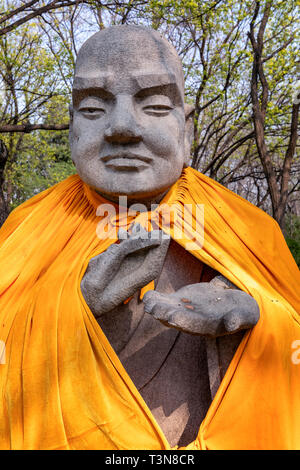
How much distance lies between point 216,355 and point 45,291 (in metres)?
0.81

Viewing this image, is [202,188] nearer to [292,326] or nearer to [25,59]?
[292,326]

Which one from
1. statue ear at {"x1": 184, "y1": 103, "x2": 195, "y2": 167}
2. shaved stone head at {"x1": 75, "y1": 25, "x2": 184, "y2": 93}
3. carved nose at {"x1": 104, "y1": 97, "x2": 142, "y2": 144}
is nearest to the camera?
carved nose at {"x1": 104, "y1": 97, "x2": 142, "y2": 144}

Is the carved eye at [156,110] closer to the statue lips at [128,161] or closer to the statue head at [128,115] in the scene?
the statue head at [128,115]

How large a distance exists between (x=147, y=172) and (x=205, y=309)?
0.74 meters

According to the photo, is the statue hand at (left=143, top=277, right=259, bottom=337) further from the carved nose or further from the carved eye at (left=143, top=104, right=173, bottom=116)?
the carved eye at (left=143, top=104, right=173, bottom=116)

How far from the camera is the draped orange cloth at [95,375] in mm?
1860

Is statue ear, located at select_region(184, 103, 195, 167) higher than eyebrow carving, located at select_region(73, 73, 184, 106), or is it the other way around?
eyebrow carving, located at select_region(73, 73, 184, 106)

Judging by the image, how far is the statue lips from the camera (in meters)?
2.20

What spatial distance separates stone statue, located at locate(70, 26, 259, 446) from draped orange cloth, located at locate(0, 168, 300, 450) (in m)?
0.12

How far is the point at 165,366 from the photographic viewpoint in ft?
7.33

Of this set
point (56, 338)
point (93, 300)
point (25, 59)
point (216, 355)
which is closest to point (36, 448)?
point (56, 338)

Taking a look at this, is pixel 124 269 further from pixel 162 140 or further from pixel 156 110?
pixel 156 110

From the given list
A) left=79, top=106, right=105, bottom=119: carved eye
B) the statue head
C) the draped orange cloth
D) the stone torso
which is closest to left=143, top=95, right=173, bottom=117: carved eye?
the statue head
